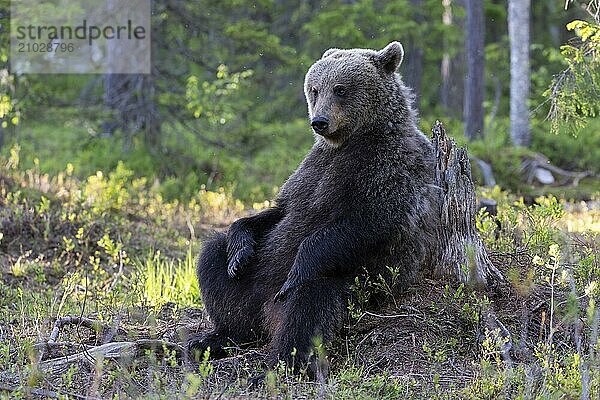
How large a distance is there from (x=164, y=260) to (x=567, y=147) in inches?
398

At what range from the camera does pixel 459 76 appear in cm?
2211

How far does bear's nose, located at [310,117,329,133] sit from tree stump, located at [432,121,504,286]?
3.19 ft

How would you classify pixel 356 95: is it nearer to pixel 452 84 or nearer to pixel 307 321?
pixel 307 321

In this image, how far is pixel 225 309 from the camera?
19.4ft

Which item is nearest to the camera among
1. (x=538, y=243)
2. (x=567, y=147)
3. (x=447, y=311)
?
(x=447, y=311)

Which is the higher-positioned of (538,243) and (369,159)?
(369,159)

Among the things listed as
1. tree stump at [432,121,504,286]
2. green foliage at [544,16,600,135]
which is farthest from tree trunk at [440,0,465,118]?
tree stump at [432,121,504,286]

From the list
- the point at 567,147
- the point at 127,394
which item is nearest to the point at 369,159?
the point at 127,394

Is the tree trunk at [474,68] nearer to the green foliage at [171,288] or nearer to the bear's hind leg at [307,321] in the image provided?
the green foliage at [171,288]

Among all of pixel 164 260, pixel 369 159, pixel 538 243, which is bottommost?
pixel 164 260

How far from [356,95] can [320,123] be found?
15.3 inches

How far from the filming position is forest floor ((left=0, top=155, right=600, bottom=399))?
15.2 ft

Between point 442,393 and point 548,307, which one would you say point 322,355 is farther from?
point 548,307

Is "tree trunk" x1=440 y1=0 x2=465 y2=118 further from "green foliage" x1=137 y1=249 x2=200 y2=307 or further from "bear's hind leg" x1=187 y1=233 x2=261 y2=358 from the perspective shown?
"bear's hind leg" x1=187 y1=233 x2=261 y2=358
